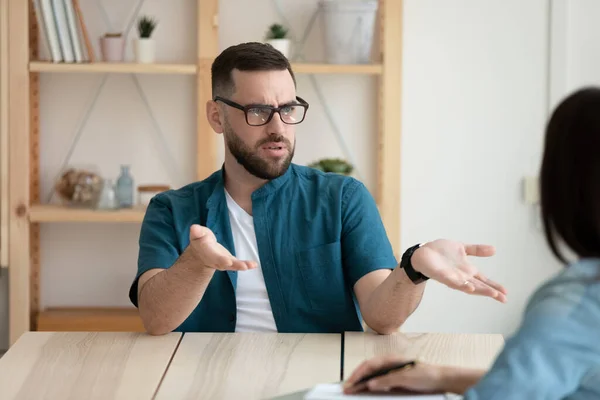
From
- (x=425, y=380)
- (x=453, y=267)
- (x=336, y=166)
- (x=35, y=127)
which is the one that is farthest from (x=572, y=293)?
(x=35, y=127)

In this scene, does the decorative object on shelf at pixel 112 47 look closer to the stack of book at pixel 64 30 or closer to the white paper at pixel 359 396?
the stack of book at pixel 64 30

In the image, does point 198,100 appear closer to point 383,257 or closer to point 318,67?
point 318,67

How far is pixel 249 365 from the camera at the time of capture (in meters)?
1.74

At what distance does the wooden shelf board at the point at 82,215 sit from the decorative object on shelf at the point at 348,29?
35.0 inches

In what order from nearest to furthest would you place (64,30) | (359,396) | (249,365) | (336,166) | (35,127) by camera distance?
(359,396), (249,365), (64,30), (336,166), (35,127)

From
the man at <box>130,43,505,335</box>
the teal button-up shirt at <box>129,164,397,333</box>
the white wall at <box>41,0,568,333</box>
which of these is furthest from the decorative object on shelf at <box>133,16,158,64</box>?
the teal button-up shirt at <box>129,164,397,333</box>

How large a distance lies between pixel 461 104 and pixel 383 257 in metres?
1.53

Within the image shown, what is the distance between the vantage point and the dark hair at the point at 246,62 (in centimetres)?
226

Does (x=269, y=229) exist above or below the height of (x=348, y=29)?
below

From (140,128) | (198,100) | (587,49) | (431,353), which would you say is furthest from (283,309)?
(587,49)

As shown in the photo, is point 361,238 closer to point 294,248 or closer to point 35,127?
point 294,248

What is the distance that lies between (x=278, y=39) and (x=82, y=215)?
0.92 m

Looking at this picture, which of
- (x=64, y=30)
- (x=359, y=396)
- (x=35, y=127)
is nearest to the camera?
(x=359, y=396)

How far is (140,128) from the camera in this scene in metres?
3.51
